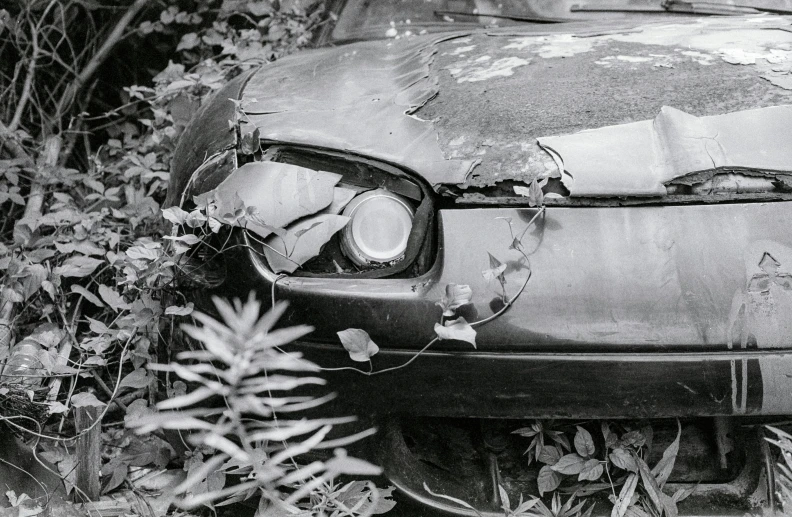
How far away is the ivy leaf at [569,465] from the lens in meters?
1.62

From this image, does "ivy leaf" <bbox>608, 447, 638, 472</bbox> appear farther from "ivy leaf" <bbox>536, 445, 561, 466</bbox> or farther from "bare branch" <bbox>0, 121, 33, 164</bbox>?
"bare branch" <bbox>0, 121, 33, 164</bbox>

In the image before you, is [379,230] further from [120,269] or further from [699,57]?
[120,269]

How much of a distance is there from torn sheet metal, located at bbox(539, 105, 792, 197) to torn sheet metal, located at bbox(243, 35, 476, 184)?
0.76ft

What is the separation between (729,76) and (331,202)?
3.22 ft

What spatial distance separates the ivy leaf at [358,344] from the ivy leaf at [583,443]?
50 centimetres

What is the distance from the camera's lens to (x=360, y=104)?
182cm

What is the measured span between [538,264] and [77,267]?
1.56 meters

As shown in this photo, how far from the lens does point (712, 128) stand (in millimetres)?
1593

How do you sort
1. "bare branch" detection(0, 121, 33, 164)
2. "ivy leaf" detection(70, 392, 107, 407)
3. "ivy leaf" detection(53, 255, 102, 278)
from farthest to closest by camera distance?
"bare branch" detection(0, 121, 33, 164) < "ivy leaf" detection(53, 255, 102, 278) < "ivy leaf" detection(70, 392, 107, 407)

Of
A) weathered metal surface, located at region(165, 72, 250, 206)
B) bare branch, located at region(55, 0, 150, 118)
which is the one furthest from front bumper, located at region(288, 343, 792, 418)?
bare branch, located at region(55, 0, 150, 118)

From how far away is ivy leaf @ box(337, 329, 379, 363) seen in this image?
148 cm

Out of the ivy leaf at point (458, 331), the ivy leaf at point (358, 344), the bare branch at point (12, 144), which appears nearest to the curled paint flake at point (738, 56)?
the ivy leaf at point (458, 331)

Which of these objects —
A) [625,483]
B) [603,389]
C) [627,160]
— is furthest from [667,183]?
[625,483]

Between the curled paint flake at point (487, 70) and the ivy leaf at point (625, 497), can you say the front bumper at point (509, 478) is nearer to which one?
the ivy leaf at point (625, 497)
